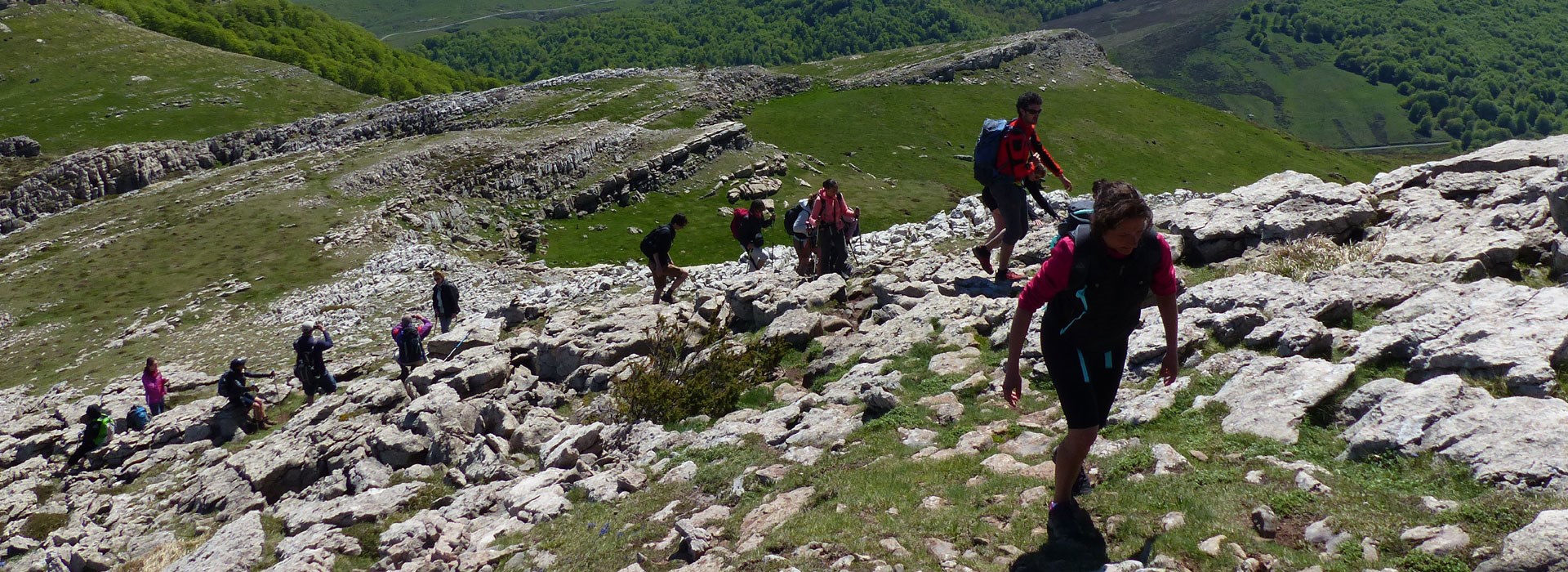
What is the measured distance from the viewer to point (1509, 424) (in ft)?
21.9

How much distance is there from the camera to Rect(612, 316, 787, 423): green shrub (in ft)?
48.0

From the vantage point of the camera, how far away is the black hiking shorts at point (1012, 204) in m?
15.5

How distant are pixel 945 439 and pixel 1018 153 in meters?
7.04

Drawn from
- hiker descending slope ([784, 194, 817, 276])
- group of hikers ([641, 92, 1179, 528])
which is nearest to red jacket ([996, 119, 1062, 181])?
hiker descending slope ([784, 194, 817, 276])

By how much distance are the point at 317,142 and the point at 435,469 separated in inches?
2540

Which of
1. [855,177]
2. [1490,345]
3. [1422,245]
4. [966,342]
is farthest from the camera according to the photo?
[855,177]

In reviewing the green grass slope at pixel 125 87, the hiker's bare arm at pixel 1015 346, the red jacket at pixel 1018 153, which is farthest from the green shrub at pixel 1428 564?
the green grass slope at pixel 125 87

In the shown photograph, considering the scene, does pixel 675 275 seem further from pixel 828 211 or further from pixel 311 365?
pixel 311 365

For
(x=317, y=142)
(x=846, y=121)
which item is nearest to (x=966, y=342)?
(x=846, y=121)

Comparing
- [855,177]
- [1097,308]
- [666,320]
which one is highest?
[1097,308]

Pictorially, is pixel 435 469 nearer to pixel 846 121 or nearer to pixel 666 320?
pixel 666 320

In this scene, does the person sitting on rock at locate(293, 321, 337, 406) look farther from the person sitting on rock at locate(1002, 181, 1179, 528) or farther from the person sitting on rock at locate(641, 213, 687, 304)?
the person sitting on rock at locate(1002, 181, 1179, 528)

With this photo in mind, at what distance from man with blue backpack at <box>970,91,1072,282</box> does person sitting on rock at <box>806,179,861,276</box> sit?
4945mm

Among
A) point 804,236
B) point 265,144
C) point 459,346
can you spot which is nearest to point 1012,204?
point 804,236
